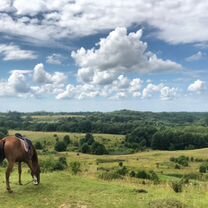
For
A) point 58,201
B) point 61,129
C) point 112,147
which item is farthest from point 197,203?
point 61,129

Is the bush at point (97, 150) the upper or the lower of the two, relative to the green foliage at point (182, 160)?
upper

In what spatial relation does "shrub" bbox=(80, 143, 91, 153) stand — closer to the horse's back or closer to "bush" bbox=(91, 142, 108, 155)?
"bush" bbox=(91, 142, 108, 155)

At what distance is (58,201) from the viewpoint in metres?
12.7

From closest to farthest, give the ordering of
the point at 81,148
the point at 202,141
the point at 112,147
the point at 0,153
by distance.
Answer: the point at 0,153, the point at 81,148, the point at 112,147, the point at 202,141

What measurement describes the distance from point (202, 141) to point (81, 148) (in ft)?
166

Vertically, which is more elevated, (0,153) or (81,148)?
(0,153)

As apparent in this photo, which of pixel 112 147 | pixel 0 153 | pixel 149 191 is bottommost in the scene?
pixel 112 147

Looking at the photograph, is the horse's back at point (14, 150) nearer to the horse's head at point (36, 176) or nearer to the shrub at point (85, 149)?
the horse's head at point (36, 176)

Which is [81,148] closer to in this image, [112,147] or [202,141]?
[112,147]

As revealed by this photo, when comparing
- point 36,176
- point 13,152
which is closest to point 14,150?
point 13,152

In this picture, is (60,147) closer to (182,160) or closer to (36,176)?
(182,160)

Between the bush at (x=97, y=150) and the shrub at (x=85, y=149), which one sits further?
the shrub at (x=85, y=149)

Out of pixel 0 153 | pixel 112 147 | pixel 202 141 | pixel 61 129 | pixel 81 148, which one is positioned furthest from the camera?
pixel 61 129

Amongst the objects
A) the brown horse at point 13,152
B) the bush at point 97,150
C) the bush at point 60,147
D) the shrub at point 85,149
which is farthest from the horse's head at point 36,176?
the bush at point 60,147
